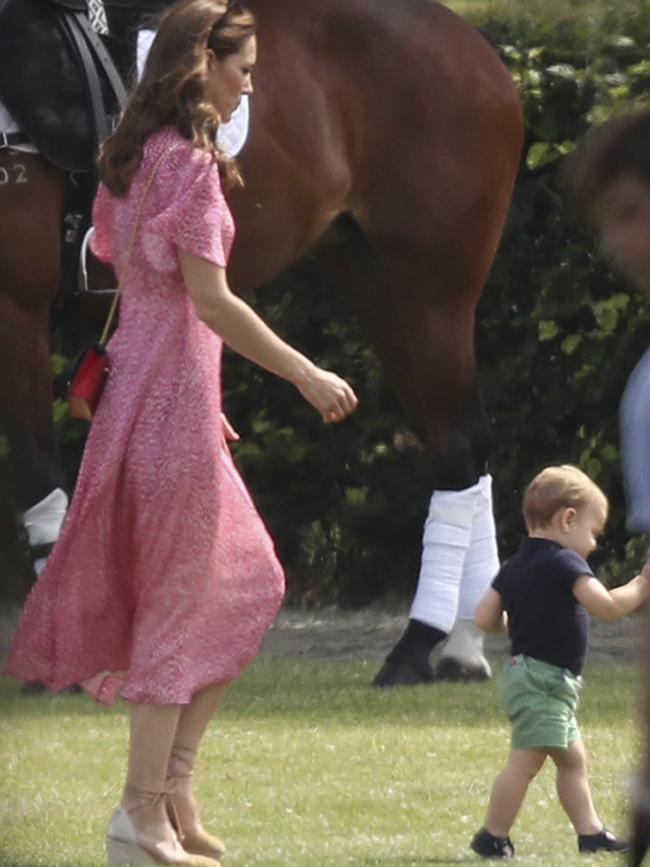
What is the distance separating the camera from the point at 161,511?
15.6 feet

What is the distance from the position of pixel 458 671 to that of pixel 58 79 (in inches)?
95.6

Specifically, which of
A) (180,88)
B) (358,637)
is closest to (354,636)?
(358,637)

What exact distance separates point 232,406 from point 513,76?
1.70m

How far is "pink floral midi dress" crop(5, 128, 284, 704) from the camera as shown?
4.74 meters

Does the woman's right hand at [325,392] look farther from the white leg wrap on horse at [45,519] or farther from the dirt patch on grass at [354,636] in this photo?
the dirt patch on grass at [354,636]

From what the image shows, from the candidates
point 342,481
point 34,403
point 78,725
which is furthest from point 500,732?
point 342,481

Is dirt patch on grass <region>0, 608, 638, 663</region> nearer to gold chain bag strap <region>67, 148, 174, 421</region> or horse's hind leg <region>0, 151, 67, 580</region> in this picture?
horse's hind leg <region>0, 151, 67, 580</region>

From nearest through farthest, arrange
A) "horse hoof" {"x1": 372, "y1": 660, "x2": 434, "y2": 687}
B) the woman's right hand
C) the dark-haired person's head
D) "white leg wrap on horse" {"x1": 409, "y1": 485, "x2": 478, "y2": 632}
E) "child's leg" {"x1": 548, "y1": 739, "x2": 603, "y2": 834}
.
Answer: the dark-haired person's head
the woman's right hand
"child's leg" {"x1": 548, "y1": 739, "x2": 603, "y2": 834}
"horse hoof" {"x1": 372, "y1": 660, "x2": 434, "y2": 687}
"white leg wrap on horse" {"x1": 409, "y1": 485, "x2": 478, "y2": 632}

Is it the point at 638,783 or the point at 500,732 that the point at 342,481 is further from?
the point at 638,783

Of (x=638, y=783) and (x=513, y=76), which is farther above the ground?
(x=638, y=783)

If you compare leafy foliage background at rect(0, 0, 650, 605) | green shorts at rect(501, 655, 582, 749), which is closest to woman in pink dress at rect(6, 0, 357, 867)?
green shorts at rect(501, 655, 582, 749)

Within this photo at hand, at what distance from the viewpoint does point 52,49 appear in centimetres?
720

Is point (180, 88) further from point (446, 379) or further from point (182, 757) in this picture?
point (446, 379)

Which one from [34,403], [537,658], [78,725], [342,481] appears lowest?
[342,481]
